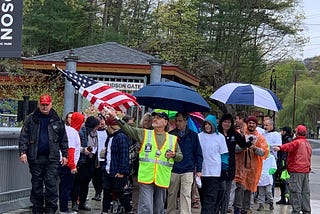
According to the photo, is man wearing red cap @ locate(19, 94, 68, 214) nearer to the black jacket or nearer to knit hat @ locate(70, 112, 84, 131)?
the black jacket

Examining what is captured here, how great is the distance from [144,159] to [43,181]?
1696 mm

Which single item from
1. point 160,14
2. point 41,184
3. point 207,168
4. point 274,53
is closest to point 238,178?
point 207,168

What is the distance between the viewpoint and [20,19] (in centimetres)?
967

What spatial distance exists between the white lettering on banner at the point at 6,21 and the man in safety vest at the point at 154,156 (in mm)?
2176

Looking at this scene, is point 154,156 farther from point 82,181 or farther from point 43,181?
point 82,181

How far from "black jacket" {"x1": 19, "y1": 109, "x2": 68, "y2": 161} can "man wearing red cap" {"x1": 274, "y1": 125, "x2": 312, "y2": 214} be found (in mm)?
5309

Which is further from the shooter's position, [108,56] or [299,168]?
[108,56]

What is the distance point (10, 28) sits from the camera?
9.68 m

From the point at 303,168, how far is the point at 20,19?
6807mm

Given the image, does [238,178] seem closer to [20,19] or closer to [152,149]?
[152,149]

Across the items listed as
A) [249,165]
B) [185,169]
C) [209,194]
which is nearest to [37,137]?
[185,169]

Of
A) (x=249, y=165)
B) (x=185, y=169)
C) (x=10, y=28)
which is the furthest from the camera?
(x=249, y=165)

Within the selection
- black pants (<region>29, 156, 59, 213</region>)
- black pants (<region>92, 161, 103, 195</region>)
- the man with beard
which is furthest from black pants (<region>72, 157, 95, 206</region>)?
the man with beard

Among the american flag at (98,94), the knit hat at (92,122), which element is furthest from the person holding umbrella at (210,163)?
the knit hat at (92,122)
